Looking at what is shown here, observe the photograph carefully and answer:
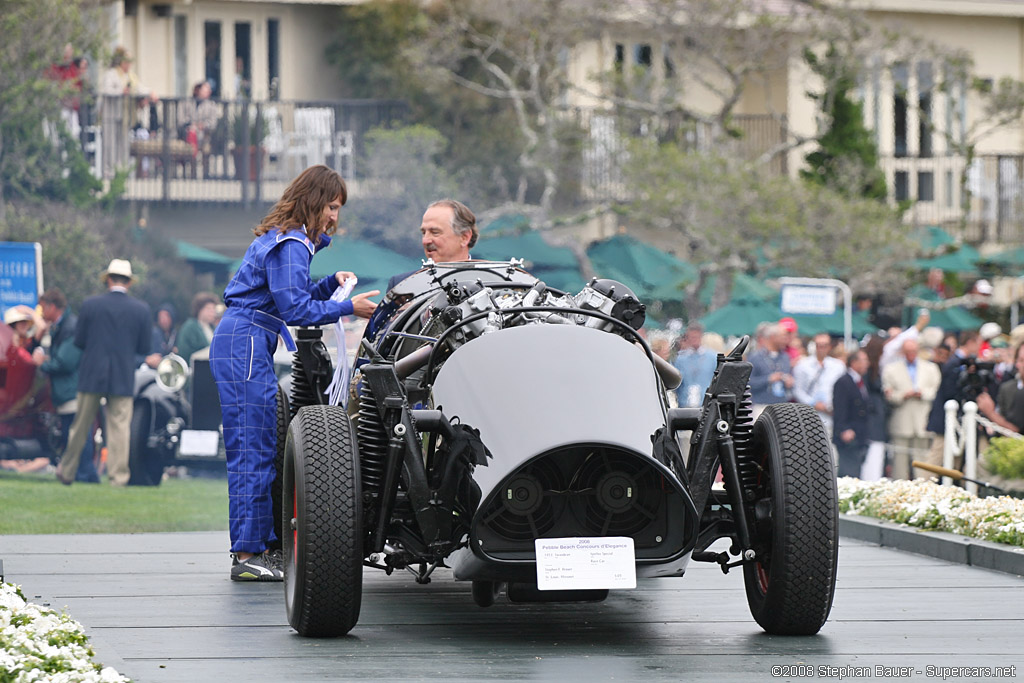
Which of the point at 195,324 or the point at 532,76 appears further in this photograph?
the point at 532,76

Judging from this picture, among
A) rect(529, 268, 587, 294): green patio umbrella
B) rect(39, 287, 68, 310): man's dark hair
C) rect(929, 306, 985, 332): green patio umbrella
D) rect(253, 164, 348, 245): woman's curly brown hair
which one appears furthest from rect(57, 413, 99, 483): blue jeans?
rect(929, 306, 985, 332): green patio umbrella

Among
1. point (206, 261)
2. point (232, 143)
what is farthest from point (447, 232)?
point (232, 143)

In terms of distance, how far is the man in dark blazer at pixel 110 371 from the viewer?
16031 millimetres

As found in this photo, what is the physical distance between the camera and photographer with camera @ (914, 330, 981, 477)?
54.7ft

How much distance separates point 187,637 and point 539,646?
4.26 ft

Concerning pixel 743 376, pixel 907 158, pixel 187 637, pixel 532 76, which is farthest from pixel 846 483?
pixel 907 158

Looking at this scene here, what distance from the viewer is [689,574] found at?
8664 mm

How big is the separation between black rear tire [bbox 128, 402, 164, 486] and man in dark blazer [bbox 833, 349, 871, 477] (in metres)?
6.90

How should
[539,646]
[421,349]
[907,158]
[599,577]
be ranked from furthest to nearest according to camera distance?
[907,158]
[421,349]
[539,646]
[599,577]

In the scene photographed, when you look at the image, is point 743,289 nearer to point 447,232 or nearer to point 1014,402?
point 1014,402

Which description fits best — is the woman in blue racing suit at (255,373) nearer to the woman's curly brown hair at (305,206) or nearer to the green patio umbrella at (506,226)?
the woman's curly brown hair at (305,206)

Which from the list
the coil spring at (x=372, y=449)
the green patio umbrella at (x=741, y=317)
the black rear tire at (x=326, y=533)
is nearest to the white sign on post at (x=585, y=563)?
the black rear tire at (x=326, y=533)

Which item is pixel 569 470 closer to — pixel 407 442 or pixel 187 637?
pixel 407 442

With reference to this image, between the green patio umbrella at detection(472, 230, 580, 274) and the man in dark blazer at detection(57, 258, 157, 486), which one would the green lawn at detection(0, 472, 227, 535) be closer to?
the man in dark blazer at detection(57, 258, 157, 486)
